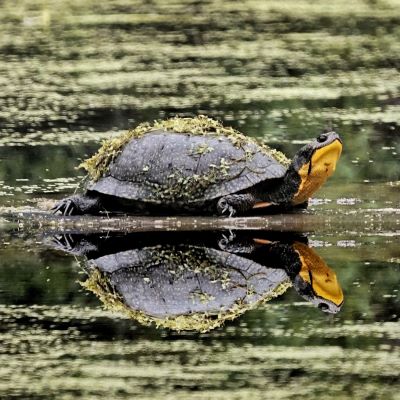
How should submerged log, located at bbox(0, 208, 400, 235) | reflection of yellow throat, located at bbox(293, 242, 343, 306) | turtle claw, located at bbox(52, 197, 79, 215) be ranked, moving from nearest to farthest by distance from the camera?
reflection of yellow throat, located at bbox(293, 242, 343, 306)
submerged log, located at bbox(0, 208, 400, 235)
turtle claw, located at bbox(52, 197, 79, 215)

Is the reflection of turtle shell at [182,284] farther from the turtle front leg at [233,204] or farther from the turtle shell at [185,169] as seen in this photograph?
the turtle shell at [185,169]

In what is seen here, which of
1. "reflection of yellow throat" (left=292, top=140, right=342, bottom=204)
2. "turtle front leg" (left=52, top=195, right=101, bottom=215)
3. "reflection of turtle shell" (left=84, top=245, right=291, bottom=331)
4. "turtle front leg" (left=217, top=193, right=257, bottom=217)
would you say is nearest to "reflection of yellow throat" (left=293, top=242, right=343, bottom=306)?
"reflection of turtle shell" (left=84, top=245, right=291, bottom=331)

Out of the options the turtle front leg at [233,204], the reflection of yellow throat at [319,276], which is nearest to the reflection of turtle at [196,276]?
the reflection of yellow throat at [319,276]

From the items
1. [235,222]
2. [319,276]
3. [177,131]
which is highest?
[177,131]

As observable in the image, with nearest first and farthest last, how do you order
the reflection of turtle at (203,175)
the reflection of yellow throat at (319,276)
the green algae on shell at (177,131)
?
the reflection of yellow throat at (319,276)
the reflection of turtle at (203,175)
the green algae on shell at (177,131)

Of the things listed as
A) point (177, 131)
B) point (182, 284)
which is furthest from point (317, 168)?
point (182, 284)

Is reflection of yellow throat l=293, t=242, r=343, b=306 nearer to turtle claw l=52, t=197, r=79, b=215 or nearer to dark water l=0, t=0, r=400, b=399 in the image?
dark water l=0, t=0, r=400, b=399

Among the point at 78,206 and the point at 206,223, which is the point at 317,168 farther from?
the point at 78,206
